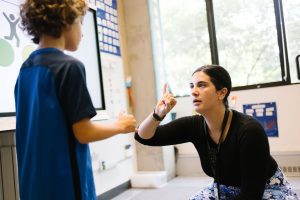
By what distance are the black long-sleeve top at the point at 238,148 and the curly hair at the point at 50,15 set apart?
877mm

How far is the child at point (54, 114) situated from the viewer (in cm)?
86

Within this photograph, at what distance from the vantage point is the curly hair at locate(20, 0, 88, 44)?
0.89m

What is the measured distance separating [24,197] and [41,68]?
14.6 inches

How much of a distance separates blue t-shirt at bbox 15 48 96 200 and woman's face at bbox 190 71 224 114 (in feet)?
2.56

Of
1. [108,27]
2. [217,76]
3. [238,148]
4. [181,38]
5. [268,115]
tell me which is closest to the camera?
[238,148]

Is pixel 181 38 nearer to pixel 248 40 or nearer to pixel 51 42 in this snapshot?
pixel 248 40

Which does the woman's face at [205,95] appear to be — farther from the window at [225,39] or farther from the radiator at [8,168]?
the window at [225,39]

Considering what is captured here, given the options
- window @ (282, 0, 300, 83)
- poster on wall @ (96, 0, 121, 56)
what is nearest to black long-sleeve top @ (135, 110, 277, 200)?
poster on wall @ (96, 0, 121, 56)

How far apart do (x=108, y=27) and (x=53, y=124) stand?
2.31 meters

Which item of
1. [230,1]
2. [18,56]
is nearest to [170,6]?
[230,1]

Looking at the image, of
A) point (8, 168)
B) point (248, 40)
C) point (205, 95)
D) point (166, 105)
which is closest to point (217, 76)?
point (205, 95)

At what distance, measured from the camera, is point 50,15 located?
0.89 m

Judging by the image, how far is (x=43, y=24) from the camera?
0.91 m

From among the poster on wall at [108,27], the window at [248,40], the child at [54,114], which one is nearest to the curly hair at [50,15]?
the child at [54,114]
